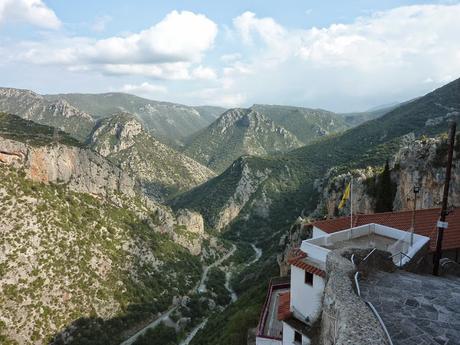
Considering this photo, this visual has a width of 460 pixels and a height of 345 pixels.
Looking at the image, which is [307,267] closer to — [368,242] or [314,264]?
[314,264]

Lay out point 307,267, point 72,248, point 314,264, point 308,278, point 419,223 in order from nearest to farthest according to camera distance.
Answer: point 307,267, point 314,264, point 308,278, point 419,223, point 72,248

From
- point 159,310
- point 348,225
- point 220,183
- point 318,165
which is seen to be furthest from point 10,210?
point 318,165

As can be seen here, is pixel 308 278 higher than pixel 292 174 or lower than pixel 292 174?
higher

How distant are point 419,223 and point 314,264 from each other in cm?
952

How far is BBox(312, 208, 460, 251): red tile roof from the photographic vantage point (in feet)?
71.1

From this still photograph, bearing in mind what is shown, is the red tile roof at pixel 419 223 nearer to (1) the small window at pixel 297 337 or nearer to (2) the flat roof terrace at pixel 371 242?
(2) the flat roof terrace at pixel 371 242

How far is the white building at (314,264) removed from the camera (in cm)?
1744

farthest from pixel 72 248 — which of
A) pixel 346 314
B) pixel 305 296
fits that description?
pixel 346 314

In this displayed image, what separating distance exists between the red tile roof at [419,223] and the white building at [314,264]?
2.49 metres

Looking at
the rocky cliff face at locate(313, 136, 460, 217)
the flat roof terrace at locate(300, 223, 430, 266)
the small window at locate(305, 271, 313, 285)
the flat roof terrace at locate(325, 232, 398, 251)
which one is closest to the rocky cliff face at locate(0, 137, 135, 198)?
the rocky cliff face at locate(313, 136, 460, 217)

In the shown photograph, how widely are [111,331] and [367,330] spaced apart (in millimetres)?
65054

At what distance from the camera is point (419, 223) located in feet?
78.3

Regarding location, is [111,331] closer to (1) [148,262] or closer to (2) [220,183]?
(1) [148,262]

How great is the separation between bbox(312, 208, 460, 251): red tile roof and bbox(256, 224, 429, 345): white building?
249 cm
